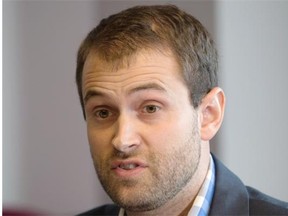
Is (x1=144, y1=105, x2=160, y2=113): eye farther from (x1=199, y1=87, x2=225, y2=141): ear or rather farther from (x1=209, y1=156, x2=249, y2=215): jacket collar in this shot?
(x1=209, y1=156, x2=249, y2=215): jacket collar

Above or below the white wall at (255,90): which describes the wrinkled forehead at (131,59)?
above

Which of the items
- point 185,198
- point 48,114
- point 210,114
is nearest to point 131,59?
point 210,114

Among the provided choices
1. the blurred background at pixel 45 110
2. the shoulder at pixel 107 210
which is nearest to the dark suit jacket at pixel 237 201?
the shoulder at pixel 107 210

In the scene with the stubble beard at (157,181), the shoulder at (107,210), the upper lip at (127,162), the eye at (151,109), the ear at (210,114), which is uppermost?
the eye at (151,109)

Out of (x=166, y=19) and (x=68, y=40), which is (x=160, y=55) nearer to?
(x=166, y=19)

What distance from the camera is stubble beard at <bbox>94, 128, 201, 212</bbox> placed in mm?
1063

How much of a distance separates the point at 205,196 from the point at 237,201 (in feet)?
0.24

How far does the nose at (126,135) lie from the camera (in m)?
1.02

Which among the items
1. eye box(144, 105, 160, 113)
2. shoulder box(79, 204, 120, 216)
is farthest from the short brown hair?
shoulder box(79, 204, 120, 216)

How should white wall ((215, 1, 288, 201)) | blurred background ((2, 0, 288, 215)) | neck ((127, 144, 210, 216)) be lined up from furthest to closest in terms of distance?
Answer: blurred background ((2, 0, 288, 215))
white wall ((215, 1, 288, 201))
neck ((127, 144, 210, 216))

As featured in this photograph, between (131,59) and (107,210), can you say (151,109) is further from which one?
(107,210)

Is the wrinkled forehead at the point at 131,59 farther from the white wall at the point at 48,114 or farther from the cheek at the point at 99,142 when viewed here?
the white wall at the point at 48,114

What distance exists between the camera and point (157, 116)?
3.48 ft

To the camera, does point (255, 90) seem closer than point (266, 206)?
No
